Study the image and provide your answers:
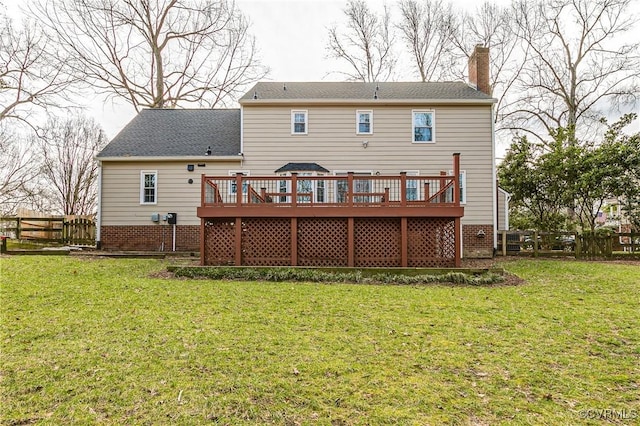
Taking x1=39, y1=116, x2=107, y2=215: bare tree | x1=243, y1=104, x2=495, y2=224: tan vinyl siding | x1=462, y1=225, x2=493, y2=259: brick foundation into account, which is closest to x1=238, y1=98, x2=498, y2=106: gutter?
x1=243, y1=104, x2=495, y2=224: tan vinyl siding

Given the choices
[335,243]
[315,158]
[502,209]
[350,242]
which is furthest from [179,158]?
[502,209]

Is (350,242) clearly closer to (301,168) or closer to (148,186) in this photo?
(301,168)

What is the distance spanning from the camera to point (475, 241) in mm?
13555

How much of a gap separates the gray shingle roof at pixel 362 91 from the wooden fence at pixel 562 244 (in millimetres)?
5226

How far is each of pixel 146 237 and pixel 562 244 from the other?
1503 cm

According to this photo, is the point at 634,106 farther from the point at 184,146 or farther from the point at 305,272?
the point at 184,146

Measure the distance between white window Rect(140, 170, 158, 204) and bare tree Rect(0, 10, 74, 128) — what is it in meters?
6.70

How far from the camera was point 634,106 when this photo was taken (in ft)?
62.0

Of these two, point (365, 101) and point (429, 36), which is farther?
point (429, 36)

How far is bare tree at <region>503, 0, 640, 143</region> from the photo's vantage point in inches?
741

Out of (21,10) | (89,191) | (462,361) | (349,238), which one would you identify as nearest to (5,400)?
(462,361)

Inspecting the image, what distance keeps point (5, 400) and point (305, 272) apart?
20.4ft

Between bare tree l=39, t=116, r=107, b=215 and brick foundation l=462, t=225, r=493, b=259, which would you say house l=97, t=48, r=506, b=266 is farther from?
bare tree l=39, t=116, r=107, b=215

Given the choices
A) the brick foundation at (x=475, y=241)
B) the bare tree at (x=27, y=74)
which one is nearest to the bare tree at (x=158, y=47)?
the bare tree at (x=27, y=74)
